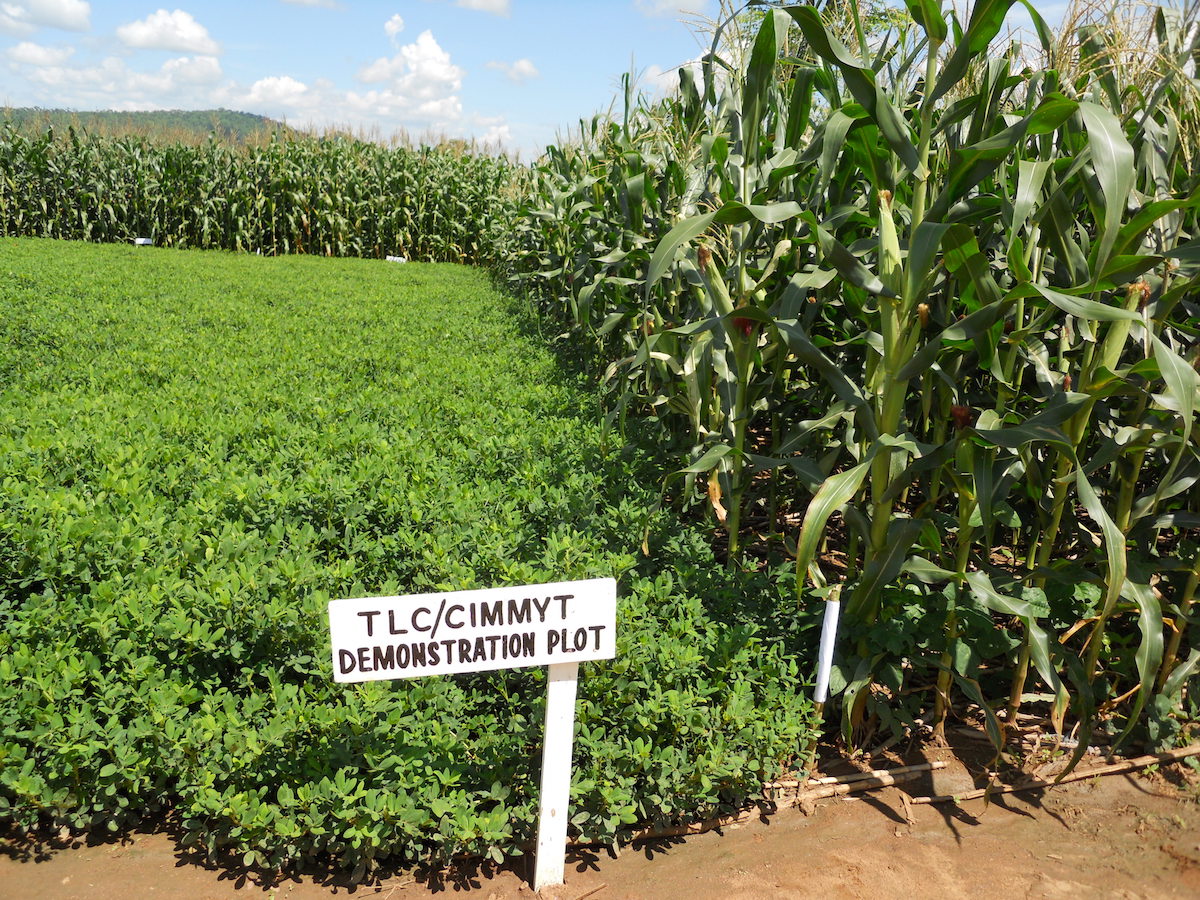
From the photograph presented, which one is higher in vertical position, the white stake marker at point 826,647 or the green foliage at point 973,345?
the green foliage at point 973,345

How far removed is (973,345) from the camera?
251 cm

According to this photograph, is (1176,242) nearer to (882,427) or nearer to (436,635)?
(882,427)

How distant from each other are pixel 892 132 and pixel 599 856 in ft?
7.40

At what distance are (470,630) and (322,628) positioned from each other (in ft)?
2.56

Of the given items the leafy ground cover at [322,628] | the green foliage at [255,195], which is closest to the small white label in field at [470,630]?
the leafy ground cover at [322,628]

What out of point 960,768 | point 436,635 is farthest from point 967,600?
point 436,635

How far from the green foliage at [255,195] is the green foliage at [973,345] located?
12510 millimetres

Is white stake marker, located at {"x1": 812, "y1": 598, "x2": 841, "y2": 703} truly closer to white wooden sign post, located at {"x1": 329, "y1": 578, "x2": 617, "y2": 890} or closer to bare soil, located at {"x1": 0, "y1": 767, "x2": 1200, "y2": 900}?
bare soil, located at {"x1": 0, "y1": 767, "x2": 1200, "y2": 900}

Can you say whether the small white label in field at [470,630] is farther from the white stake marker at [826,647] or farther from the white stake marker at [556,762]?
the white stake marker at [826,647]

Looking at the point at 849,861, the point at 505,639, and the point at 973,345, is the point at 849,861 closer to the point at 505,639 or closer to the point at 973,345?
the point at 505,639

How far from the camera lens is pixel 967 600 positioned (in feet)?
9.55

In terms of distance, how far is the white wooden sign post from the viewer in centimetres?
206

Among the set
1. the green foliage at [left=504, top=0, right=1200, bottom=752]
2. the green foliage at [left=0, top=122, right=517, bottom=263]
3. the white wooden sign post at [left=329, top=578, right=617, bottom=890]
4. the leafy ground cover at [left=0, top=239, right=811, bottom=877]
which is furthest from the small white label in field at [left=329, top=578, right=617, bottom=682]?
the green foliage at [left=0, top=122, right=517, bottom=263]

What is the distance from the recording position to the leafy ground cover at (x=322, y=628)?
2.29 metres
